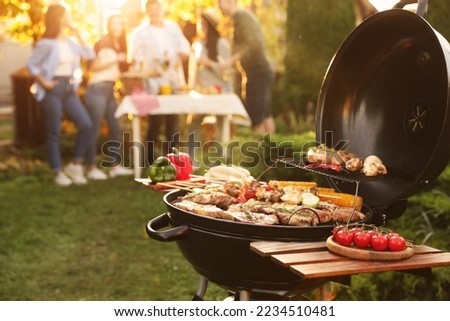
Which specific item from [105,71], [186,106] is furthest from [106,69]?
[186,106]

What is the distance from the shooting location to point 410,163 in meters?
2.32

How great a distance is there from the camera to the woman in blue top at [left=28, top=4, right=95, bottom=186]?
260 inches

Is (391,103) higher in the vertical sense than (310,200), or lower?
higher

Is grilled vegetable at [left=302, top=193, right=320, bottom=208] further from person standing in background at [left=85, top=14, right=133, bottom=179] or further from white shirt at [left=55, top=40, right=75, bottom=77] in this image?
person standing in background at [left=85, top=14, right=133, bottom=179]

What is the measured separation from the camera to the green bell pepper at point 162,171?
3.02m

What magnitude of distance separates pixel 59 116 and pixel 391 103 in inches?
194

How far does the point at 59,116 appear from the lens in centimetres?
678

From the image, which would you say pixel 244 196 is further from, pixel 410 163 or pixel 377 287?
pixel 377 287

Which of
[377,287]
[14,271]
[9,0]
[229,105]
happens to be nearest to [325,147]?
[377,287]

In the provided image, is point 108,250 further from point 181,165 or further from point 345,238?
point 345,238

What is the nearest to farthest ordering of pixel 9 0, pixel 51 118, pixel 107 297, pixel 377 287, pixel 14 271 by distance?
pixel 377 287 < pixel 107 297 < pixel 14 271 < pixel 51 118 < pixel 9 0

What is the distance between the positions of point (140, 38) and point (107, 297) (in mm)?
3776

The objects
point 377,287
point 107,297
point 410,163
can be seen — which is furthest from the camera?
point 107,297

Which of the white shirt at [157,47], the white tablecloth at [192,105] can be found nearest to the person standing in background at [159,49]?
the white shirt at [157,47]
